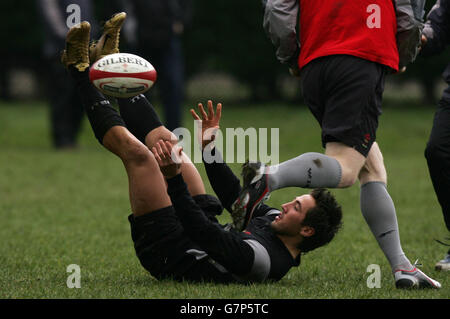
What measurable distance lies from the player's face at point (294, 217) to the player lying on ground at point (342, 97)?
0.32 metres

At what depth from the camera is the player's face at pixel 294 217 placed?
439cm

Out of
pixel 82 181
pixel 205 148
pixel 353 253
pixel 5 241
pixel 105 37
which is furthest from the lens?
pixel 82 181

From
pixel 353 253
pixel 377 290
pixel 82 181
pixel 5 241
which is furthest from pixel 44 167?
pixel 377 290

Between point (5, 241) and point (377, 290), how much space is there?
3.17 metres

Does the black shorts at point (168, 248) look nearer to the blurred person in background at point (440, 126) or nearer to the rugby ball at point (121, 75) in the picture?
the rugby ball at point (121, 75)

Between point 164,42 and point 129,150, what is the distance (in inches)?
301

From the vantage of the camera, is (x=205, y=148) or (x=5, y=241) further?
(x=5, y=241)

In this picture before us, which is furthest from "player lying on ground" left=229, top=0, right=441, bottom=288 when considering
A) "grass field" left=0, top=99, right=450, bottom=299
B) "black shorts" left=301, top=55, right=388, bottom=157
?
"grass field" left=0, top=99, right=450, bottom=299

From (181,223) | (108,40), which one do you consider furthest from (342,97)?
(108,40)

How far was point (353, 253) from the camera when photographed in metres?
5.86

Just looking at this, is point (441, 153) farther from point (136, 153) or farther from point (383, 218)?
point (136, 153)

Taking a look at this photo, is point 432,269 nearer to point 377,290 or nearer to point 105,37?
point 377,290

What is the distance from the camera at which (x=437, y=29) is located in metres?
5.11

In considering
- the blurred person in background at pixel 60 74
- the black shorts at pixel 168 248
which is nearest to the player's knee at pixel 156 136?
the black shorts at pixel 168 248
